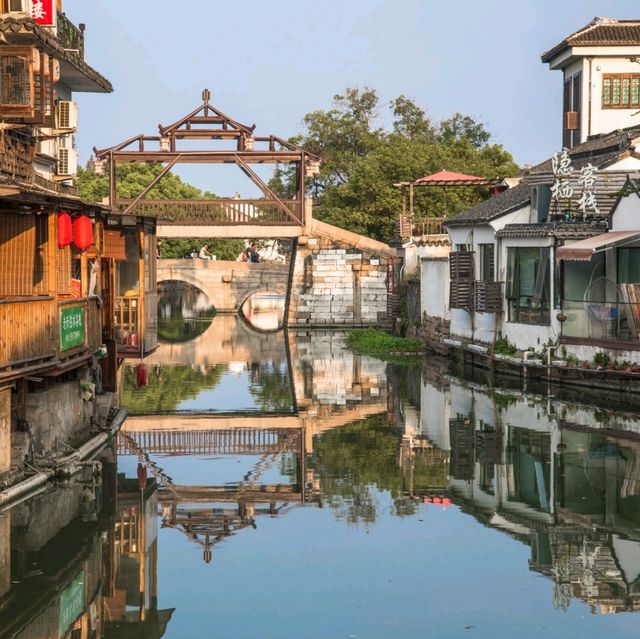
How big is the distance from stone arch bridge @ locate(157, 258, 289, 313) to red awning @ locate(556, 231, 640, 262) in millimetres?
30112

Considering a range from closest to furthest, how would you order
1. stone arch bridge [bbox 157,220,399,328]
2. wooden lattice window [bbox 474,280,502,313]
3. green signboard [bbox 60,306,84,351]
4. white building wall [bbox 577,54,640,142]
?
green signboard [bbox 60,306,84,351] < wooden lattice window [bbox 474,280,502,313] < white building wall [bbox 577,54,640,142] < stone arch bridge [bbox 157,220,399,328]

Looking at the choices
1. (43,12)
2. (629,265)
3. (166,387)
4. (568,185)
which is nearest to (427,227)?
(568,185)

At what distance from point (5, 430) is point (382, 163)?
39.5m

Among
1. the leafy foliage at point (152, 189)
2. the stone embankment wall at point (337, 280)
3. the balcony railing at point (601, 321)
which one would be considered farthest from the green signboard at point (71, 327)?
the leafy foliage at point (152, 189)

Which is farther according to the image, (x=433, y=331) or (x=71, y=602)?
(x=433, y=331)

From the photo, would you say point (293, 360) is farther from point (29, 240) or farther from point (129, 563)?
point (129, 563)

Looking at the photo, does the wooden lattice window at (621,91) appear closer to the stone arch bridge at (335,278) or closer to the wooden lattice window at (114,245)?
the stone arch bridge at (335,278)

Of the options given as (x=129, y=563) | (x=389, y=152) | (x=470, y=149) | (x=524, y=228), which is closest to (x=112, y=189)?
(x=389, y=152)

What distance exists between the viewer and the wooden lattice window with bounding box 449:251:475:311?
30984mm

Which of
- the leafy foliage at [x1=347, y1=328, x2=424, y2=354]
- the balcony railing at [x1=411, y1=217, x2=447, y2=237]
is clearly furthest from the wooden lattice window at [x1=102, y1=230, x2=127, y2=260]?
the balcony railing at [x1=411, y1=217, x2=447, y2=237]

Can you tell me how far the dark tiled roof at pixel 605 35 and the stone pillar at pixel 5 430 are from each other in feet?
90.0

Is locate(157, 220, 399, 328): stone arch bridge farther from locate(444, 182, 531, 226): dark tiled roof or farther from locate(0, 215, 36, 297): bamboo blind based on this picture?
locate(0, 215, 36, 297): bamboo blind

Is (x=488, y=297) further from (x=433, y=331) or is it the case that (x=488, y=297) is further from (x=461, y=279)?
(x=433, y=331)

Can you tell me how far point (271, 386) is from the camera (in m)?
28.1
